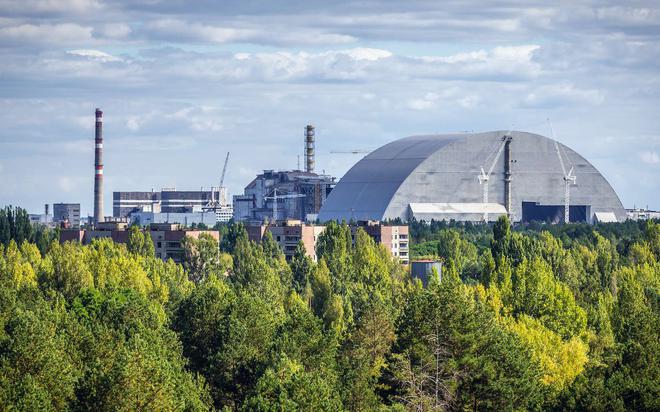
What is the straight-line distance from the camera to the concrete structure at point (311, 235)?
421 feet

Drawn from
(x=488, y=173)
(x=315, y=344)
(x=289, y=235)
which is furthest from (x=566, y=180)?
(x=315, y=344)

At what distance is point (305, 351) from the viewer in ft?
183

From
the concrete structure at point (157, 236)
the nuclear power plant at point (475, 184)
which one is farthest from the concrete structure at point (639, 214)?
the concrete structure at point (157, 236)

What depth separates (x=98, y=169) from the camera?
167 m

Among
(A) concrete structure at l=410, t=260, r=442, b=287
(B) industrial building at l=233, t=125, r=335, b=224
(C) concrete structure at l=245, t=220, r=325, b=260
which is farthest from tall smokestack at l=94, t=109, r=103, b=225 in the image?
(A) concrete structure at l=410, t=260, r=442, b=287

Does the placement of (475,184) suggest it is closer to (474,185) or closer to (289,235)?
(474,185)

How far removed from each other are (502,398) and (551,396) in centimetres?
255

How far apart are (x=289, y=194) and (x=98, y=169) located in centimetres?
2436

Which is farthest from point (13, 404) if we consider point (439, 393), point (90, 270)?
point (90, 270)

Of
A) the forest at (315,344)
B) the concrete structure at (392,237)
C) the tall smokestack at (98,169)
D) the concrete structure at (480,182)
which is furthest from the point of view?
the tall smokestack at (98,169)

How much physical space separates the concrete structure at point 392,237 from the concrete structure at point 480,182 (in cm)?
2455

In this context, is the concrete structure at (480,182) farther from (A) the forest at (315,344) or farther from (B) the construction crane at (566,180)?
(A) the forest at (315,344)

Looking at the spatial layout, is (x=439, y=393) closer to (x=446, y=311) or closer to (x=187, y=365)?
(x=446, y=311)

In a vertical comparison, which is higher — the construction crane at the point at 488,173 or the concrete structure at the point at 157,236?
the construction crane at the point at 488,173
